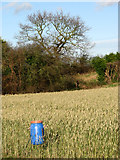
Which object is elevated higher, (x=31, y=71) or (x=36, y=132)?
(x=31, y=71)

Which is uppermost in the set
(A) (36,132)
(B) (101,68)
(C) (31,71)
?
(B) (101,68)

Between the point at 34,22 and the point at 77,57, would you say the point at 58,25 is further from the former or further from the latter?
the point at 77,57

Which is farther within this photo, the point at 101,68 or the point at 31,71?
the point at 101,68

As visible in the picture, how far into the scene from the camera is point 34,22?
23.7 metres

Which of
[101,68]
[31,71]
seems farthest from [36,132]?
[101,68]

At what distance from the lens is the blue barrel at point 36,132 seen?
14.7ft

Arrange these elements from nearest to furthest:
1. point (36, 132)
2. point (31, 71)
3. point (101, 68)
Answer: point (36, 132)
point (31, 71)
point (101, 68)

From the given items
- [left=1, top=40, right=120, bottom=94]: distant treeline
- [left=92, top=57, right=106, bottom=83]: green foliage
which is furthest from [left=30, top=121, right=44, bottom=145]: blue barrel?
[left=92, top=57, right=106, bottom=83]: green foliage

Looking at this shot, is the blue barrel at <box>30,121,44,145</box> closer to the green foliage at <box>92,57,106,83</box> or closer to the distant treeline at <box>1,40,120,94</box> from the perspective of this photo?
the distant treeline at <box>1,40,120,94</box>

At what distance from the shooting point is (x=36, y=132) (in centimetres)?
449

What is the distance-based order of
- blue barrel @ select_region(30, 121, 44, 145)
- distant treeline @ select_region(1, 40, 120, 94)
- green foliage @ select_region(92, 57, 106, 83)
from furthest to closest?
green foliage @ select_region(92, 57, 106, 83), distant treeline @ select_region(1, 40, 120, 94), blue barrel @ select_region(30, 121, 44, 145)

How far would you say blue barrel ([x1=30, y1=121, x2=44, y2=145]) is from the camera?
448 cm

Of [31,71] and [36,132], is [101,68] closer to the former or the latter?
[31,71]

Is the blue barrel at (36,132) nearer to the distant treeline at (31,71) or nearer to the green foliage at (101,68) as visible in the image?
the distant treeline at (31,71)
